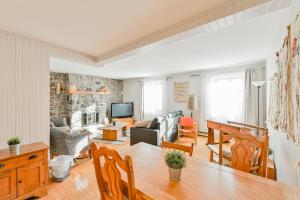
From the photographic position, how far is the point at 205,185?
1.13m

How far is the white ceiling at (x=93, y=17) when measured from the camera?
1551mm

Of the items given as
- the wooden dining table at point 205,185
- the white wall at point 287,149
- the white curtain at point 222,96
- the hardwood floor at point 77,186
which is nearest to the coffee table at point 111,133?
the hardwood floor at point 77,186

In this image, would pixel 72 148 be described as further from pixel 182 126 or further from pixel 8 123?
pixel 182 126

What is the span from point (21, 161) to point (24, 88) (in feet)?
3.39

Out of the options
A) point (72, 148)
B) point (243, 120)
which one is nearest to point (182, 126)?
point (243, 120)

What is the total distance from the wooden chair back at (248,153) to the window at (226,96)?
3530 mm

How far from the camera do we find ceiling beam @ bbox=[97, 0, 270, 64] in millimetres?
1503

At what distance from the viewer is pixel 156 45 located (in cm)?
239

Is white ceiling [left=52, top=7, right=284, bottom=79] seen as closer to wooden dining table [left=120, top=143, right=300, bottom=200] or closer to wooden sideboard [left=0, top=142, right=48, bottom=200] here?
wooden dining table [left=120, top=143, right=300, bottom=200]

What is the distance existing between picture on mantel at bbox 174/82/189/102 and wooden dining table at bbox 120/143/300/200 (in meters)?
4.70

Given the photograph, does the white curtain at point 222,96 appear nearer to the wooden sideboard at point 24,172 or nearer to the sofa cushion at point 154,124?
the sofa cushion at point 154,124

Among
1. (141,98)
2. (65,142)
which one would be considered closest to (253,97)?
(141,98)

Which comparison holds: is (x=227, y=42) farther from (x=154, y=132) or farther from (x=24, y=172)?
(x=24, y=172)

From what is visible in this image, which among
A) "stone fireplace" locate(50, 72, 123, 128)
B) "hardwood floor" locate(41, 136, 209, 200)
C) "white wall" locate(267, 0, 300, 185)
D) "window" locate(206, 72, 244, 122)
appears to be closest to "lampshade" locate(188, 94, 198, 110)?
"window" locate(206, 72, 244, 122)
